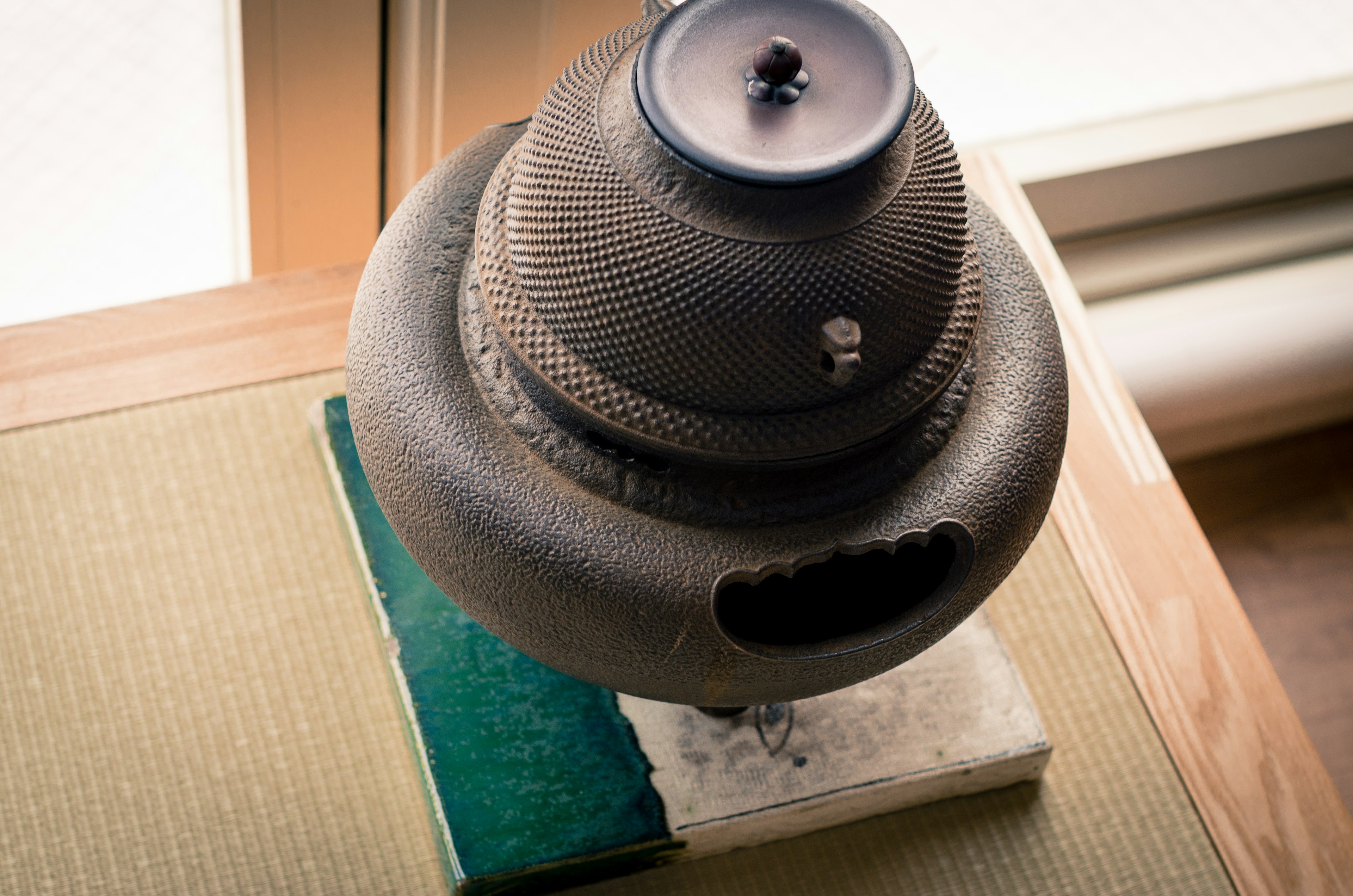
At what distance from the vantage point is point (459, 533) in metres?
0.89

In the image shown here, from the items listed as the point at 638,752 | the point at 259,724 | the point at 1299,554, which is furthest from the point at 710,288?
the point at 1299,554

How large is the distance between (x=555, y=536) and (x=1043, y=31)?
5.49 ft

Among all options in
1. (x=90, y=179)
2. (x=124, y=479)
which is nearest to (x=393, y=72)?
(x=90, y=179)

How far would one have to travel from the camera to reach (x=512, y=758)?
122 centimetres

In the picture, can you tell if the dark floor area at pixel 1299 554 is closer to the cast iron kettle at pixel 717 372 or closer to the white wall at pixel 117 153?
the cast iron kettle at pixel 717 372

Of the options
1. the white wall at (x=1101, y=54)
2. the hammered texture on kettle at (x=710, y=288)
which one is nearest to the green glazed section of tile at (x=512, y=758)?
the hammered texture on kettle at (x=710, y=288)

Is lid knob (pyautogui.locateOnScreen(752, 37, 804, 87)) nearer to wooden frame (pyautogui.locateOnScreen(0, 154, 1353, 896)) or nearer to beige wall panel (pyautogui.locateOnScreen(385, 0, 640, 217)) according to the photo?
wooden frame (pyautogui.locateOnScreen(0, 154, 1353, 896))

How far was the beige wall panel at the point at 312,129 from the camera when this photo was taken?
1.67m

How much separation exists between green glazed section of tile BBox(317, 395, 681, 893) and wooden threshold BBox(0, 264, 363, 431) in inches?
14.9

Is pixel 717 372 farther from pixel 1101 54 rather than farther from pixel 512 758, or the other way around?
pixel 1101 54

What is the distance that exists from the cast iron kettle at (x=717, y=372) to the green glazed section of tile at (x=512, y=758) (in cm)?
29

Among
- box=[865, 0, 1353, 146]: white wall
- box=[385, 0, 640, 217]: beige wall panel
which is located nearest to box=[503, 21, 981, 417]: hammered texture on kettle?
box=[385, 0, 640, 217]: beige wall panel

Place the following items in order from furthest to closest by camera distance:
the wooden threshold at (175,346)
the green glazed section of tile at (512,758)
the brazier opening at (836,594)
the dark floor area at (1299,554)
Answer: the dark floor area at (1299,554) → the wooden threshold at (175,346) → the green glazed section of tile at (512,758) → the brazier opening at (836,594)

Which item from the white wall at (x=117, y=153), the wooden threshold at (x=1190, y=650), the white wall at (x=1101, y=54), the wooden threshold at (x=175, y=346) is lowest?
the wooden threshold at (x=1190, y=650)
